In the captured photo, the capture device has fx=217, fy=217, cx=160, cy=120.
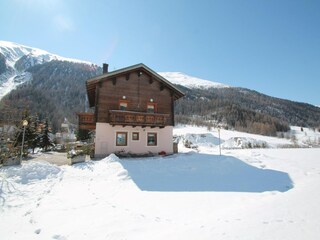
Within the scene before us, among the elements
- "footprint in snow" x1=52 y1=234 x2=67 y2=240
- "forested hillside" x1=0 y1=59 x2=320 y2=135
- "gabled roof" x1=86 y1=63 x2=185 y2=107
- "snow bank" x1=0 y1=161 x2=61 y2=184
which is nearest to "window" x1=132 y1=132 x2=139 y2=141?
"gabled roof" x1=86 y1=63 x2=185 y2=107

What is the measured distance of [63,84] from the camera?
182125 mm

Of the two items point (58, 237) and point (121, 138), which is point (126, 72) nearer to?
point (121, 138)

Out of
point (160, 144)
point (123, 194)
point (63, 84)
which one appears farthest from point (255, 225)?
point (63, 84)

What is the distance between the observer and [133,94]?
2086 cm

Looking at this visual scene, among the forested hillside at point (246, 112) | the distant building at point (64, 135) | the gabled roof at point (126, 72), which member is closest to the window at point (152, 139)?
the gabled roof at point (126, 72)

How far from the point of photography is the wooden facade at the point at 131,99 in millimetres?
19266

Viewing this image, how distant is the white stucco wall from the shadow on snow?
464 centimetres

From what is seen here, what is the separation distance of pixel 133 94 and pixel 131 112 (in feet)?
8.17

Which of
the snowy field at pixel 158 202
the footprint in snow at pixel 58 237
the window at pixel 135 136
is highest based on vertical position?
the window at pixel 135 136

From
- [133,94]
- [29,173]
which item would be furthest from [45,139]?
[29,173]

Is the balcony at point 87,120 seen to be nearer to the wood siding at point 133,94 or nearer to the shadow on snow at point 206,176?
the wood siding at point 133,94

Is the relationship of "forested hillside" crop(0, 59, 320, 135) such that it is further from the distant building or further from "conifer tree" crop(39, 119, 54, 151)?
"conifer tree" crop(39, 119, 54, 151)

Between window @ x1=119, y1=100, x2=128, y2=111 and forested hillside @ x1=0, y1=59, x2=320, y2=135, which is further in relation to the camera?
forested hillside @ x1=0, y1=59, x2=320, y2=135

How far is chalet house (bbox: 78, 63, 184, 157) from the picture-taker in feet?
63.1
